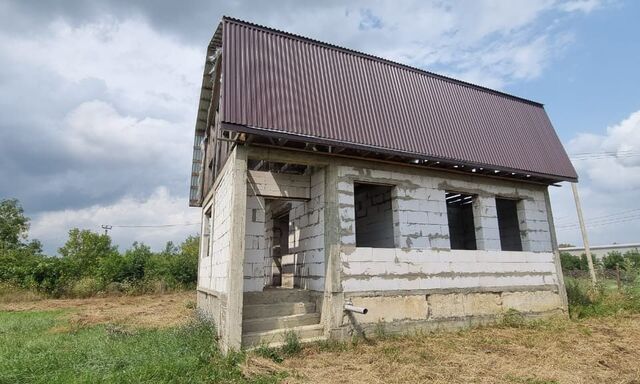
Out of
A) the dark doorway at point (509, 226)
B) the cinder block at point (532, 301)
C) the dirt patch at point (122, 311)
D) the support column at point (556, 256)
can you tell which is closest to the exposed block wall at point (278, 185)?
the dirt patch at point (122, 311)

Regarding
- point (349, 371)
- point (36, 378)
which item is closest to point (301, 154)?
point (349, 371)

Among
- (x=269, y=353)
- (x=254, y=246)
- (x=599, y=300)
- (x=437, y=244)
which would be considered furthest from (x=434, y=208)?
(x=599, y=300)

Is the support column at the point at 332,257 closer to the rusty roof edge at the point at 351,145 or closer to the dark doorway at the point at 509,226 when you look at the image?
the rusty roof edge at the point at 351,145

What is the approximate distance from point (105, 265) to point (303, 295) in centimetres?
1813

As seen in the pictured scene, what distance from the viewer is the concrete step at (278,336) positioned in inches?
270

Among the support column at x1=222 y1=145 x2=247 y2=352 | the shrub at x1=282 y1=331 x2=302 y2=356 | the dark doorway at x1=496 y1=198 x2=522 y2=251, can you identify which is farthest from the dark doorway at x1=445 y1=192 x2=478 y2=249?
the support column at x1=222 y1=145 x2=247 y2=352

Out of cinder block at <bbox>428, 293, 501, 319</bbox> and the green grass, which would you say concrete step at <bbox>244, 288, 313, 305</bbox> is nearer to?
the green grass

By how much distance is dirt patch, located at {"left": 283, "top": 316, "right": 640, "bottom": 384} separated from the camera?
5750 mm

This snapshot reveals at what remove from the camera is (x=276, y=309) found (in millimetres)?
7758

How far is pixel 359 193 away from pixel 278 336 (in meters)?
5.73

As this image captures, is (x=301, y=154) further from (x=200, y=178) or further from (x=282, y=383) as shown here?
(x=200, y=178)

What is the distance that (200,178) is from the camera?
15117 mm

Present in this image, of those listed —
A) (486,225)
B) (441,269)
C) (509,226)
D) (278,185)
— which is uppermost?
(278,185)

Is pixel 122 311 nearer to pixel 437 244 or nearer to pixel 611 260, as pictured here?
pixel 437 244
